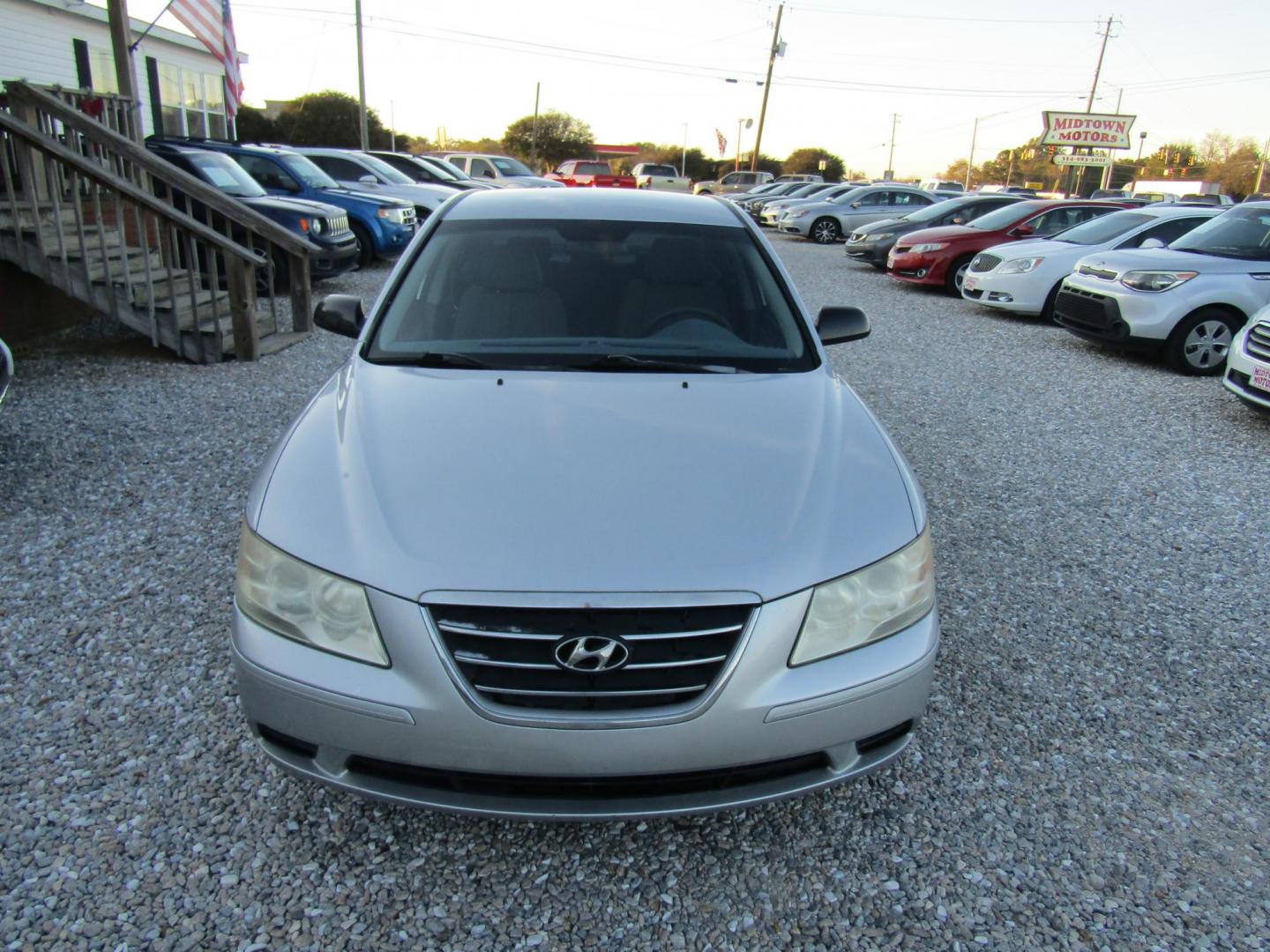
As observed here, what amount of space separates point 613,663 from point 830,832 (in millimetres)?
931

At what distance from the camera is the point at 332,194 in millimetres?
12219

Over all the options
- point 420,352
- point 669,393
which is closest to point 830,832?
point 669,393

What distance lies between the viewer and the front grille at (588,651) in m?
1.89

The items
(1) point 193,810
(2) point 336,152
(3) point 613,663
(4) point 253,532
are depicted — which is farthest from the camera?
(2) point 336,152

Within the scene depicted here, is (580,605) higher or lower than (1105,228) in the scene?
lower

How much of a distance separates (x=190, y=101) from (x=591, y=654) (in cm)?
2537

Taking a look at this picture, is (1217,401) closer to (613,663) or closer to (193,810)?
(613,663)

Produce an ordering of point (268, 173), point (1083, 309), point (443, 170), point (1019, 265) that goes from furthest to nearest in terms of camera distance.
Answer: point (443, 170), point (268, 173), point (1019, 265), point (1083, 309)

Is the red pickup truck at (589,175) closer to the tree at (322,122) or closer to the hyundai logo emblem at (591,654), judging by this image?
the tree at (322,122)

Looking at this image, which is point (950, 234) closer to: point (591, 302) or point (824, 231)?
point (824, 231)

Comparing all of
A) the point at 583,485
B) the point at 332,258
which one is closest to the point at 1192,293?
the point at 583,485

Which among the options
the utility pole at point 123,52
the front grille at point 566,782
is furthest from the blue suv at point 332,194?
the front grille at point 566,782

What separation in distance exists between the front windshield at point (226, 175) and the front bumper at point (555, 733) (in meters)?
10.1

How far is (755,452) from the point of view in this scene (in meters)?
2.43
